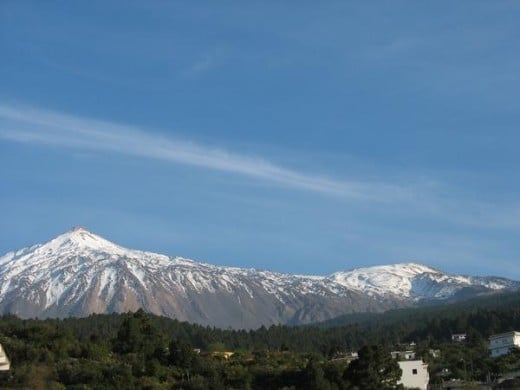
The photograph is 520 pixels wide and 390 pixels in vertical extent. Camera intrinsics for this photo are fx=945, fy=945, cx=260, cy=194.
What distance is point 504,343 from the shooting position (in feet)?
308

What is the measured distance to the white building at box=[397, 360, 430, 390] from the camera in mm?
72312

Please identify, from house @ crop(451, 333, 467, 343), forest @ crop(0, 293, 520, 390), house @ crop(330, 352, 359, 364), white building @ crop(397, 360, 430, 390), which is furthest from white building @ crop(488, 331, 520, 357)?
white building @ crop(397, 360, 430, 390)

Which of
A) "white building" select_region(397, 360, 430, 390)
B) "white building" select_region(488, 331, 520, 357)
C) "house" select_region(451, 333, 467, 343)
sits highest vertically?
"house" select_region(451, 333, 467, 343)

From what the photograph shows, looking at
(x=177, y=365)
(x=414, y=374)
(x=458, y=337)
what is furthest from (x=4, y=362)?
(x=458, y=337)

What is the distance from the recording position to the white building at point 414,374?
7231cm

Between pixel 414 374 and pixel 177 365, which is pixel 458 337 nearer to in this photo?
pixel 414 374

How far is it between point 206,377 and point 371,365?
11.2 metres

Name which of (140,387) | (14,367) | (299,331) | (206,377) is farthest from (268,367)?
(299,331)

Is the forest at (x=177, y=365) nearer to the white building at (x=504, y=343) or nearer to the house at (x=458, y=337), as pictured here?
the white building at (x=504, y=343)

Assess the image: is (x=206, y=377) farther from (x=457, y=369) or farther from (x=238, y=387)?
(x=457, y=369)

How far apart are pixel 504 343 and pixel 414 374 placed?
24.2 meters

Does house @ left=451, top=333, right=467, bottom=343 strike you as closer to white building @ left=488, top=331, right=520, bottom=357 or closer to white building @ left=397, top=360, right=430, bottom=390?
white building @ left=488, top=331, right=520, bottom=357

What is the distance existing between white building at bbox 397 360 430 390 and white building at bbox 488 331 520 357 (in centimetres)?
2013

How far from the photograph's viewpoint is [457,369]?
79.9 m
